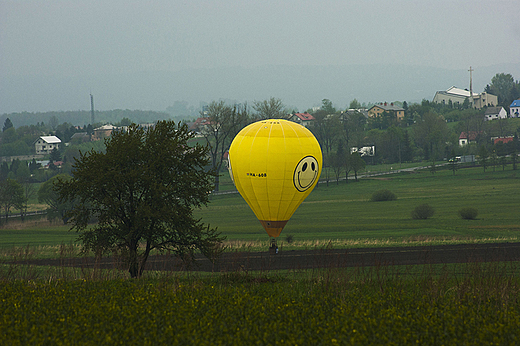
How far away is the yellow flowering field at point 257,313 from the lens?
47.6 feet

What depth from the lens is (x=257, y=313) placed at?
53.5 feet

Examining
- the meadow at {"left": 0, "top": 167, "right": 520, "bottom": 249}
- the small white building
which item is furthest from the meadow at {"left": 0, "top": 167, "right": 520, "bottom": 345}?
the small white building

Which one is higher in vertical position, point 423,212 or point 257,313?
point 257,313

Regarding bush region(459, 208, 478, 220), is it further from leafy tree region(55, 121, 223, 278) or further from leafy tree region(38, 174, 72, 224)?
leafy tree region(38, 174, 72, 224)

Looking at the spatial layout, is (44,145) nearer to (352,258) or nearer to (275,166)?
(275,166)

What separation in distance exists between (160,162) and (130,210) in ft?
9.81

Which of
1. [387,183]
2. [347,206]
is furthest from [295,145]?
[387,183]

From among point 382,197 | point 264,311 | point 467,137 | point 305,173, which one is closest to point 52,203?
point 382,197

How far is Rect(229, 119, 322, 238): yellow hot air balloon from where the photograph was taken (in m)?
32.8

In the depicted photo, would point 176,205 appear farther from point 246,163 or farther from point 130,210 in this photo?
point 246,163

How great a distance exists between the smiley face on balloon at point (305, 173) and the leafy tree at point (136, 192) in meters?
7.71

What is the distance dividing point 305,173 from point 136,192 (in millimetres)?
11806

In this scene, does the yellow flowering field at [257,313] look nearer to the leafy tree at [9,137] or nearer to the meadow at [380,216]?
the meadow at [380,216]

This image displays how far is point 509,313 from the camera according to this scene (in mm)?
16219
